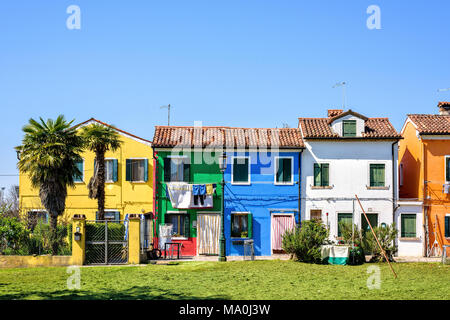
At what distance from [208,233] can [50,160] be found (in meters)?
9.31

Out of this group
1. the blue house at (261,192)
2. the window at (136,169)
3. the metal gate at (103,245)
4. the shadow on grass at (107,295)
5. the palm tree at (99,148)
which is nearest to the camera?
the shadow on grass at (107,295)

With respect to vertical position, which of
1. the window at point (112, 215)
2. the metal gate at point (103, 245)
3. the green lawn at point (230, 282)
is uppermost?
the window at point (112, 215)

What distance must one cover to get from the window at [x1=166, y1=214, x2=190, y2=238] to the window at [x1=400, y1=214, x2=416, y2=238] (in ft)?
36.2

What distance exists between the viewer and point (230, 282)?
16.2 meters

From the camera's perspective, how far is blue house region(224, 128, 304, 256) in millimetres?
28078

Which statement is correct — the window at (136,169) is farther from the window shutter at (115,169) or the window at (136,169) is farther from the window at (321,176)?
the window at (321,176)

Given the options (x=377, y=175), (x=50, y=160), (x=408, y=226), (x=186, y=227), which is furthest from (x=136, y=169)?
(x=408, y=226)

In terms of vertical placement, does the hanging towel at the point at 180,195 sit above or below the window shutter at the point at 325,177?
below

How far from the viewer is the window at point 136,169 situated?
29125 mm

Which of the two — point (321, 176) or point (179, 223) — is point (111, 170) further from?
point (321, 176)

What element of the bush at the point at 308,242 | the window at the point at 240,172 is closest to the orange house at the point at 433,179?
the bush at the point at 308,242

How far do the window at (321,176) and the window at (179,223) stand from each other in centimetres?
697

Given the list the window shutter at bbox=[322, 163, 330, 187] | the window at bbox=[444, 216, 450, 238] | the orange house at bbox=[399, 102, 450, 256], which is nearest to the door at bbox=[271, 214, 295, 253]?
the window shutter at bbox=[322, 163, 330, 187]
